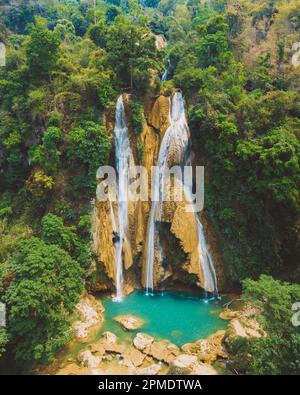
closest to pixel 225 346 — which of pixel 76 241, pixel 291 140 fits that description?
pixel 76 241

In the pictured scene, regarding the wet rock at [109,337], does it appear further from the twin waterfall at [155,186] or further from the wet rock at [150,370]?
the twin waterfall at [155,186]

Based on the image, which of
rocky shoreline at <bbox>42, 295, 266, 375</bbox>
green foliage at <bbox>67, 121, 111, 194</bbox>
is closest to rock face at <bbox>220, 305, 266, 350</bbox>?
rocky shoreline at <bbox>42, 295, 266, 375</bbox>

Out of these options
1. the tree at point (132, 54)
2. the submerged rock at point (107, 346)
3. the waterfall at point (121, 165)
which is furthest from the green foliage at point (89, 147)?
the submerged rock at point (107, 346)

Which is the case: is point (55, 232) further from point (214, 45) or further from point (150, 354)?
point (214, 45)

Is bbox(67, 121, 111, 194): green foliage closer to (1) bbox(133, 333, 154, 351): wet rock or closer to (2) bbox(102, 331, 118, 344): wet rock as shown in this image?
(2) bbox(102, 331, 118, 344): wet rock

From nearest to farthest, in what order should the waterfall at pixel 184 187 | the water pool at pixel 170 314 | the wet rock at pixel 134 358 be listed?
the wet rock at pixel 134 358 < the water pool at pixel 170 314 < the waterfall at pixel 184 187

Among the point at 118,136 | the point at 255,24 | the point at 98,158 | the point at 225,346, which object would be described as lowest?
the point at 225,346

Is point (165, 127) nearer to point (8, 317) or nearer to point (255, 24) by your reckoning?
point (8, 317)

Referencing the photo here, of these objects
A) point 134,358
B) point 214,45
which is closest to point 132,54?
point 214,45
